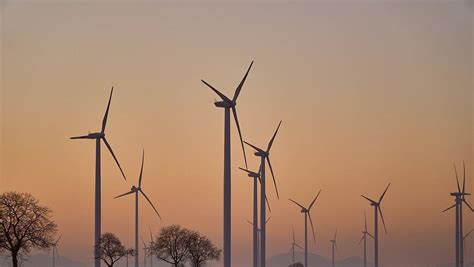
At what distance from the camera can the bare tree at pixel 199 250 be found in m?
136

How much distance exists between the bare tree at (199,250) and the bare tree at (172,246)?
2.59 feet

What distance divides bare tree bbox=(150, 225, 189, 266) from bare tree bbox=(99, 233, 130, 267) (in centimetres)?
1020

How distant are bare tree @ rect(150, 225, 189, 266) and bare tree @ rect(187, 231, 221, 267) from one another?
2.59 feet

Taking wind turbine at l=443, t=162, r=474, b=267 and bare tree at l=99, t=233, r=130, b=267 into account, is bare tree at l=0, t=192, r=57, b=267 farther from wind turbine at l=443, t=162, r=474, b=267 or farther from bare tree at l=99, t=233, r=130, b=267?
wind turbine at l=443, t=162, r=474, b=267

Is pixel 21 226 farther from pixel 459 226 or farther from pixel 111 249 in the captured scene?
pixel 459 226

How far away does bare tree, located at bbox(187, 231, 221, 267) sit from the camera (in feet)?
445

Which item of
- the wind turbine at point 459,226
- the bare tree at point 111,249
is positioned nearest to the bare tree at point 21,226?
the bare tree at point 111,249

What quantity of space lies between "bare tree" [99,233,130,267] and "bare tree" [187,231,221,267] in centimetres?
1302

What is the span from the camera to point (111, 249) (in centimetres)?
12312

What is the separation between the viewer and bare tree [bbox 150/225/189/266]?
136 meters

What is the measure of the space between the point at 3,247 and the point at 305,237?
97380 mm

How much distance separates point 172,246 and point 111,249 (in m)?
14.7

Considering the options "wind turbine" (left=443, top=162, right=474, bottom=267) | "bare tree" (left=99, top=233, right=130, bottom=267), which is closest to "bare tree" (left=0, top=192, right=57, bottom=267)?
"bare tree" (left=99, top=233, right=130, bottom=267)

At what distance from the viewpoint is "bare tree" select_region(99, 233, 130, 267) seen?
122 m
